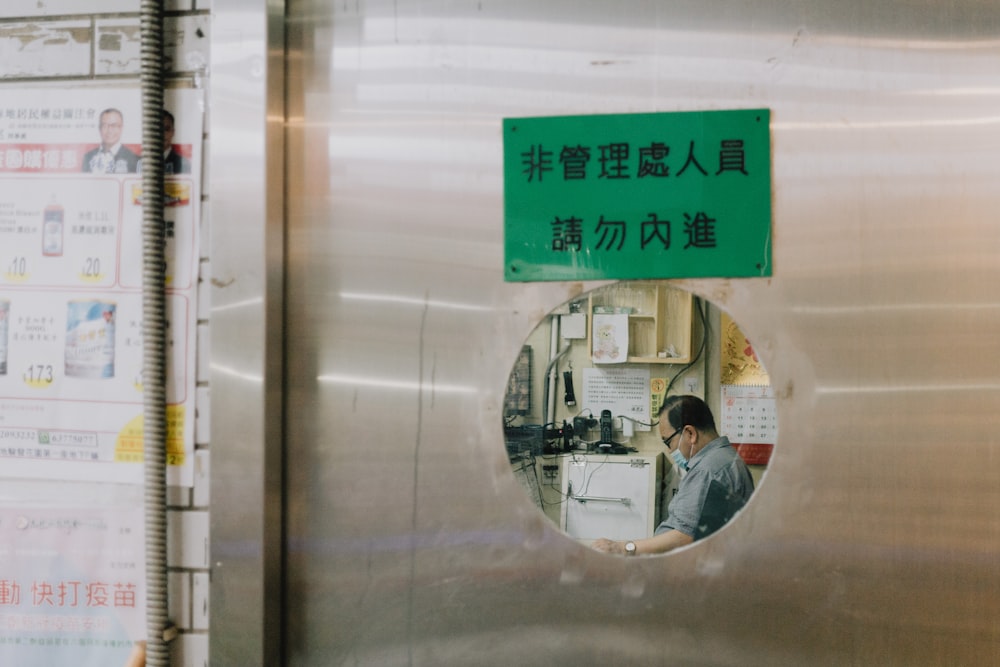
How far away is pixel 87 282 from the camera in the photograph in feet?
4.09

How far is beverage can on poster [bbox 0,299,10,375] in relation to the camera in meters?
1.26

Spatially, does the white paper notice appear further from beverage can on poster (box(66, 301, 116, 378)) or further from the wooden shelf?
beverage can on poster (box(66, 301, 116, 378))

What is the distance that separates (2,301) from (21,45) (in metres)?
0.46

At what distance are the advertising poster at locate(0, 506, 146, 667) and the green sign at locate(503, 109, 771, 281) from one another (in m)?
0.85

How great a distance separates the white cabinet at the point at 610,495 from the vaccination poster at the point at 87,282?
70 cm

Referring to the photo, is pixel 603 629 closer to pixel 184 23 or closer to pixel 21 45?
pixel 184 23

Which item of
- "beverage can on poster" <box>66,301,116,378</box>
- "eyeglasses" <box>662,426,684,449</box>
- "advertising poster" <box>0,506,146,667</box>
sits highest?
"beverage can on poster" <box>66,301,116,378</box>

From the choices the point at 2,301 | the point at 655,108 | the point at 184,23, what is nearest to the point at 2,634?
the point at 2,301

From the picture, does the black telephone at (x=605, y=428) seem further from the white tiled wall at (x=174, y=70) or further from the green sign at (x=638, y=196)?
the white tiled wall at (x=174, y=70)

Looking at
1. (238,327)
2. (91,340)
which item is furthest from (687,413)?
(91,340)

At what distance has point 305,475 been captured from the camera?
132cm

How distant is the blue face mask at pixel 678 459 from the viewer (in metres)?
1.40

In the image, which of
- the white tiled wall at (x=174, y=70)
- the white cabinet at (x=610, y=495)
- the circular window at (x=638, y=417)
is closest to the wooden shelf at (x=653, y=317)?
the circular window at (x=638, y=417)

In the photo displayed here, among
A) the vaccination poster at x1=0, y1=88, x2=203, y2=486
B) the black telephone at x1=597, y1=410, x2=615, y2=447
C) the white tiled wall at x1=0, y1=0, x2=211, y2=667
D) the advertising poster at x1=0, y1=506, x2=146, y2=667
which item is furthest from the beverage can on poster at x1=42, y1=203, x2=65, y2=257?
the black telephone at x1=597, y1=410, x2=615, y2=447
